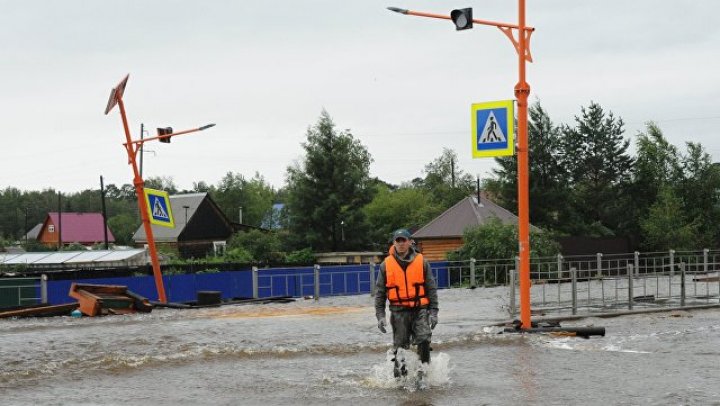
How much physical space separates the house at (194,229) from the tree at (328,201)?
15.2 m

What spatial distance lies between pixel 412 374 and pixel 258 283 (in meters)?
20.9

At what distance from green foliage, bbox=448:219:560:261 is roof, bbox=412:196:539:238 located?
586cm

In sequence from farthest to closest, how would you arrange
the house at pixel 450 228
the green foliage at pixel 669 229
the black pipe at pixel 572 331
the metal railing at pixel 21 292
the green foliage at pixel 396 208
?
the green foliage at pixel 396 208, the green foliage at pixel 669 229, the house at pixel 450 228, the metal railing at pixel 21 292, the black pipe at pixel 572 331

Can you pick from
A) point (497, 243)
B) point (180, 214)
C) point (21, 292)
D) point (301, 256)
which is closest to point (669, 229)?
point (497, 243)

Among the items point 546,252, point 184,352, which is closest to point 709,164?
point 546,252

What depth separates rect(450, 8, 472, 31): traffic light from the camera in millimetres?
14438

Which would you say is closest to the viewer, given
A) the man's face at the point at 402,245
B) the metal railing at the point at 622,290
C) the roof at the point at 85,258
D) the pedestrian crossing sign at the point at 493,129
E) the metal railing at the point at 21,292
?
the man's face at the point at 402,245

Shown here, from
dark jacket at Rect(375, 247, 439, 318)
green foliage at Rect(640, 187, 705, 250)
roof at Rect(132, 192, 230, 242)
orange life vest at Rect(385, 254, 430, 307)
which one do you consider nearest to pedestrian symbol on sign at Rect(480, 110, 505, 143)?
dark jacket at Rect(375, 247, 439, 318)

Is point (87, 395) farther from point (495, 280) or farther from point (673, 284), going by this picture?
point (495, 280)

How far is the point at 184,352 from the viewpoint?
14.1m

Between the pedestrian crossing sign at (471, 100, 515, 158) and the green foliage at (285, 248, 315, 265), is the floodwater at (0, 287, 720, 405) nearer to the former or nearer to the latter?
the pedestrian crossing sign at (471, 100, 515, 158)

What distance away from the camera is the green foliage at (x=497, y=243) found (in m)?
38.2

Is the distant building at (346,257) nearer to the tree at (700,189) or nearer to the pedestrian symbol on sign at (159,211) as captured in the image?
the tree at (700,189)

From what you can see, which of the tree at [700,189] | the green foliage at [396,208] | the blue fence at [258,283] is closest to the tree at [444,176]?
the green foliage at [396,208]
